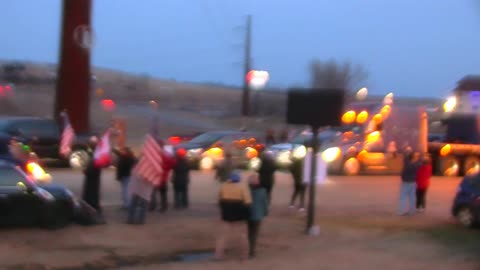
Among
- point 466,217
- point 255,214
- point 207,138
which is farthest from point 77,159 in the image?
point 255,214

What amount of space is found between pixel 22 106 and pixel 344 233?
174 ft

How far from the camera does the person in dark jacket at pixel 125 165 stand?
1745 cm

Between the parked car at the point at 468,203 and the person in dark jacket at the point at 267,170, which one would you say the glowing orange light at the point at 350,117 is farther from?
the person in dark jacket at the point at 267,170

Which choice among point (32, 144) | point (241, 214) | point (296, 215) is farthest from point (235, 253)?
point (32, 144)

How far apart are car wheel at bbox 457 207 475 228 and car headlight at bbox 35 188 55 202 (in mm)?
8269

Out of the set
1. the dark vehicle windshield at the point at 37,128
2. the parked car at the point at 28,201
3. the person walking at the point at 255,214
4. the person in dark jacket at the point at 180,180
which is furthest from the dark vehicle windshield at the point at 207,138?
the person walking at the point at 255,214

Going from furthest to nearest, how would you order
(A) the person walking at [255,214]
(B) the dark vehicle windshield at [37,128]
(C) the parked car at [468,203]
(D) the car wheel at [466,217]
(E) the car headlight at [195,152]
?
1. (E) the car headlight at [195,152]
2. (B) the dark vehicle windshield at [37,128]
3. (D) the car wheel at [466,217]
4. (C) the parked car at [468,203]
5. (A) the person walking at [255,214]

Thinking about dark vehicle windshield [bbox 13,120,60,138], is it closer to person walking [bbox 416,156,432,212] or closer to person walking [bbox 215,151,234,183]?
person walking [bbox 215,151,234,183]

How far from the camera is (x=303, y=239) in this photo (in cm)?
1526

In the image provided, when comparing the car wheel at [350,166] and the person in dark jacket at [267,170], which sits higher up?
the person in dark jacket at [267,170]

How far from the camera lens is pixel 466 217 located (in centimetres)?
1662

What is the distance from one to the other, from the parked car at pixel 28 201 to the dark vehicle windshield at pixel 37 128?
12752mm

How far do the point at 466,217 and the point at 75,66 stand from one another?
21216 millimetres

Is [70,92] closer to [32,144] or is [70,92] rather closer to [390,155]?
[32,144]
